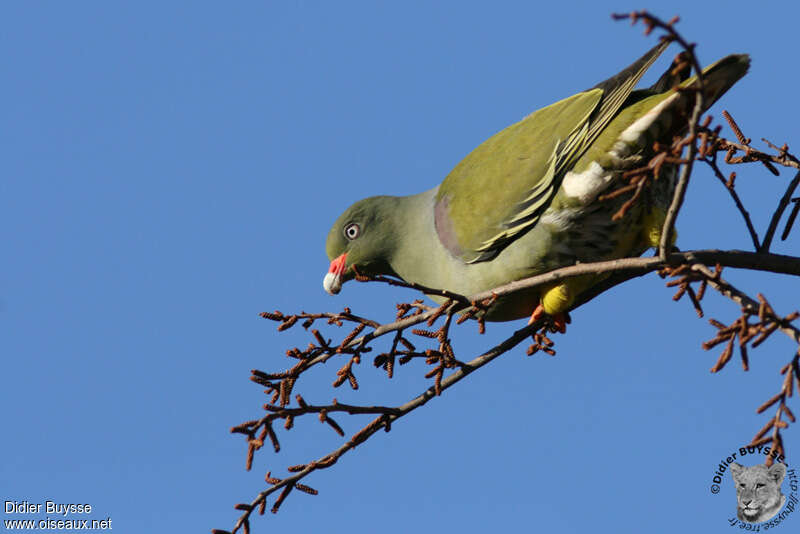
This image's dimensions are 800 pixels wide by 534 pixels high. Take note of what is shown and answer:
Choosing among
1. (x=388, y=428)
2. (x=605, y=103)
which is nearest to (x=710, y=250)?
(x=605, y=103)

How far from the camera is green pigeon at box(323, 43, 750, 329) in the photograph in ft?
14.8

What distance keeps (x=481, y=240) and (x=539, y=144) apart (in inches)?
24.2

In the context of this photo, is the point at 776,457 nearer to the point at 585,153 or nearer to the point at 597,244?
the point at 597,244

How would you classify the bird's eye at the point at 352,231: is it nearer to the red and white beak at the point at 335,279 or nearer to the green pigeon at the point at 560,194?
the red and white beak at the point at 335,279

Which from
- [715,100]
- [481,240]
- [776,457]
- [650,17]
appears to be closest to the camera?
[650,17]

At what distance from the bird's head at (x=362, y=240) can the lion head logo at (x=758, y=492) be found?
234cm

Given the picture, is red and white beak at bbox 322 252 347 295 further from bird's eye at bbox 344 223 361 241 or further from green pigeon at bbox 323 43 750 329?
green pigeon at bbox 323 43 750 329

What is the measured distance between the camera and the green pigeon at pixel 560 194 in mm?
4496

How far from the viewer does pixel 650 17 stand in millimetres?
2473

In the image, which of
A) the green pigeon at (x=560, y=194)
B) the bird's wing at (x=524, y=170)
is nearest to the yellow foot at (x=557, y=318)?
the green pigeon at (x=560, y=194)

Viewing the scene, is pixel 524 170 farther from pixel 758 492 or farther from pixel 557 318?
pixel 758 492

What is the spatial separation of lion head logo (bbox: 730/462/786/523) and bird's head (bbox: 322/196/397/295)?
7.69 feet

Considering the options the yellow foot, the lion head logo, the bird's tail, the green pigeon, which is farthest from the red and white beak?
the lion head logo

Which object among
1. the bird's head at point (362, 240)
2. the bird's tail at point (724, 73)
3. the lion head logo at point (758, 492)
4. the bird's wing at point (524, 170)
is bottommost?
the lion head logo at point (758, 492)
